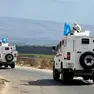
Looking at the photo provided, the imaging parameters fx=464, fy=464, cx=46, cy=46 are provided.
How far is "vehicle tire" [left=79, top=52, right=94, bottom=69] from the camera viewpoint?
23.0 metres

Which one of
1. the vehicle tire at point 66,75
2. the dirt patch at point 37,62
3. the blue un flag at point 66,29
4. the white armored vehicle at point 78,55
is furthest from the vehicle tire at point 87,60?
the dirt patch at point 37,62

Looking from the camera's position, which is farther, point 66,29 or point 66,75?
point 66,29

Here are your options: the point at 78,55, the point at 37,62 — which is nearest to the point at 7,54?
the point at 37,62

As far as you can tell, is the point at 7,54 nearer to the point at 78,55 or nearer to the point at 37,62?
the point at 37,62

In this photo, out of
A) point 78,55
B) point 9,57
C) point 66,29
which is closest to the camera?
point 78,55

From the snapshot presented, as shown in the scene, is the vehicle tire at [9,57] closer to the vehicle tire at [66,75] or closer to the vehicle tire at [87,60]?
the vehicle tire at [66,75]

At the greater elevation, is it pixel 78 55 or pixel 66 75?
pixel 78 55

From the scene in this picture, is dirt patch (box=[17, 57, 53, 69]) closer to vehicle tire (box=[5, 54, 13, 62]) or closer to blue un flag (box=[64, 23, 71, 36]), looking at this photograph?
vehicle tire (box=[5, 54, 13, 62])

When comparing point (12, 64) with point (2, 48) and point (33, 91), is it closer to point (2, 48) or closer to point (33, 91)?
point (2, 48)

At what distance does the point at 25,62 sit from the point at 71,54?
1107 inches

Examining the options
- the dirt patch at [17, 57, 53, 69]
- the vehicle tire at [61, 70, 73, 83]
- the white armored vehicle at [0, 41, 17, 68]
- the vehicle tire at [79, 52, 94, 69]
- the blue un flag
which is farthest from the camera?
the dirt patch at [17, 57, 53, 69]

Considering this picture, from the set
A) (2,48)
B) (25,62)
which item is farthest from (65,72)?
(25,62)

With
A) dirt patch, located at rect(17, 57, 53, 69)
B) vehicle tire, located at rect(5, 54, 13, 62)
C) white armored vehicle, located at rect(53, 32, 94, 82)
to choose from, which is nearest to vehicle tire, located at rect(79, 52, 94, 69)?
white armored vehicle, located at rect(53, 32, 94, 82)

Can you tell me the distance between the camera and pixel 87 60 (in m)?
23.2
